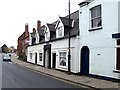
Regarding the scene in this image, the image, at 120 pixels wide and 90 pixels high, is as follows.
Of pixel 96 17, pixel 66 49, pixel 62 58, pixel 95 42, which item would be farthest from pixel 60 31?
pixel 95 42

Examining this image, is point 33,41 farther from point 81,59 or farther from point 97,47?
point 97,47

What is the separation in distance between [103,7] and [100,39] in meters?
2.51

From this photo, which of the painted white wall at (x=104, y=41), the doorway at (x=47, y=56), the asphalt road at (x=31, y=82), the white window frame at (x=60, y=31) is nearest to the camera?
the asphalt road at (x=31, y=82)

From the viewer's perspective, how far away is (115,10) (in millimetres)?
18562

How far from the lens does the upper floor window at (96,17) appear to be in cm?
2119

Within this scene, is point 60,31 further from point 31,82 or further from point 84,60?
point 31,82

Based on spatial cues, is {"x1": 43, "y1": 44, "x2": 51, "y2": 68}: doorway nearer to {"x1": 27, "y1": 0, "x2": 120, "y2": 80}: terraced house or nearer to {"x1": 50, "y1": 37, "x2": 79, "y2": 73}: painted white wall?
{"x1": 50, "y1": 37, "x2": 79, "y2": 73}: painted white wall

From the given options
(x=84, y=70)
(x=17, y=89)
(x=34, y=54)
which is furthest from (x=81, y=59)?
(x=34, y=54)

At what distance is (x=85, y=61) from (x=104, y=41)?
13.6 ft

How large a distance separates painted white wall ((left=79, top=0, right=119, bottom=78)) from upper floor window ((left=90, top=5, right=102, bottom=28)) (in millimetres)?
385

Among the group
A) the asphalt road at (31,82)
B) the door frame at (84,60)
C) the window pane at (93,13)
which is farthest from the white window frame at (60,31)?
the asphalt road at (31,82)

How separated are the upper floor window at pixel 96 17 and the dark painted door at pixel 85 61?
241 centimetres

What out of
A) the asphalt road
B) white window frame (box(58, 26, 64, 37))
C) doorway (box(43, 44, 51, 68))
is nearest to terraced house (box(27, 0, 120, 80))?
white window frame (box(58, 26, 64, 37))

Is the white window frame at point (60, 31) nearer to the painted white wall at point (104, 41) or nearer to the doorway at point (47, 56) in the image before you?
the doorway at point (47, 56)
